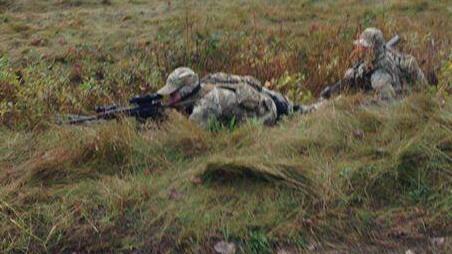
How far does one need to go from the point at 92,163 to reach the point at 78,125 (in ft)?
3.28

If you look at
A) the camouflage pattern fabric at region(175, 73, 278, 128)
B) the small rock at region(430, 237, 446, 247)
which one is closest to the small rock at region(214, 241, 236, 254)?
the small rock at region(430, 237, 446, 247)

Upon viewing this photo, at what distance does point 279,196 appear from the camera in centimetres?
406

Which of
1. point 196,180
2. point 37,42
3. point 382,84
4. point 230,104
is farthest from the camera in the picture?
point 37,42

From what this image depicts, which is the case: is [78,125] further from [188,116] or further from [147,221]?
[147,221]

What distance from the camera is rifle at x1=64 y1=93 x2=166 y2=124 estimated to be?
18.5 feet

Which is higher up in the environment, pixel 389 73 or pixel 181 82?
pixel 181 82

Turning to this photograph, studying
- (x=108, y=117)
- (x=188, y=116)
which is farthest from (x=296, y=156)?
(x=108, y=117)

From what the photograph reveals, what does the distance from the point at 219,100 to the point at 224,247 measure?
79.3 inches

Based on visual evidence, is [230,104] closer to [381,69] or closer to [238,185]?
[238,185]

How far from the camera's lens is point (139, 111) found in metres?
5.66

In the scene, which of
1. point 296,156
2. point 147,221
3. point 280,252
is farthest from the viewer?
point 296,156

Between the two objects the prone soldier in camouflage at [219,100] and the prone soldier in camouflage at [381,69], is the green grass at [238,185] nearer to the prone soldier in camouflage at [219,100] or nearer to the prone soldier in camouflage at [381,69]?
the prone soldier in camouflage at [219,100]

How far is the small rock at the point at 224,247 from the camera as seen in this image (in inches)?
145

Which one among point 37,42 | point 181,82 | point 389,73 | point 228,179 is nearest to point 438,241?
point 228,179
